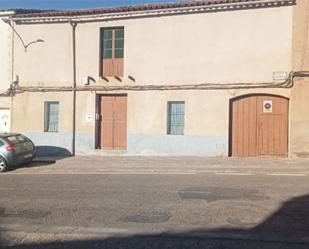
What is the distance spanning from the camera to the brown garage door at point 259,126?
1867 cm

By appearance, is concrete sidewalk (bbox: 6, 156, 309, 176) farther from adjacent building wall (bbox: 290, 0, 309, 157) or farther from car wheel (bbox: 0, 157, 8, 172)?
A: adjacent building wall (bbox: 290, 0, 309, 157)

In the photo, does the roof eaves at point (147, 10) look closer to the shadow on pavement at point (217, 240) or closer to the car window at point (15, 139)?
the car window at point (15, 139)

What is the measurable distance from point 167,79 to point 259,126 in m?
4.22

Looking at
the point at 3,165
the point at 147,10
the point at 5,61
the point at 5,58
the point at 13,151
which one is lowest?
the point at 3,165

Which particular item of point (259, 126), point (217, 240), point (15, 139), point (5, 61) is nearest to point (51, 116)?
point (5, 61)

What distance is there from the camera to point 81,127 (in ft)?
69.1

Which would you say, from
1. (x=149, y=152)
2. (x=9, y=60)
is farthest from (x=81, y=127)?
(x=9, y=60)

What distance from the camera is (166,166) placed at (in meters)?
16.3

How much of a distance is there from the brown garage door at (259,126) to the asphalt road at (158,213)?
19.7ft

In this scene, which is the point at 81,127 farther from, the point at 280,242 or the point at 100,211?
the point at 280,242

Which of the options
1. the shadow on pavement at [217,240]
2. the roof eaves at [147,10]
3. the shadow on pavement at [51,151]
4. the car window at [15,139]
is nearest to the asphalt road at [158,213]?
the shadow on pavement at [217,240]

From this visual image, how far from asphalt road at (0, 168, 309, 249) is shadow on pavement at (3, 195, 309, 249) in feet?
0.04

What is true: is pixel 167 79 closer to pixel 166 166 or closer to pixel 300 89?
pixel 166 166

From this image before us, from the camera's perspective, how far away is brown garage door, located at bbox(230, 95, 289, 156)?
18672mm
